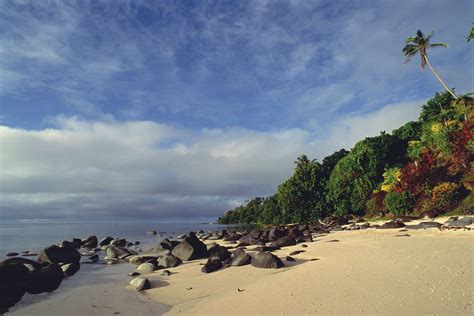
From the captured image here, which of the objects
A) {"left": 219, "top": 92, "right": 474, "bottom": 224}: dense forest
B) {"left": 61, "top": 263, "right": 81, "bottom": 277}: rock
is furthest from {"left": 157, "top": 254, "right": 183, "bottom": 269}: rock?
{"left": 219, "top": 92, "right": 474, "bottom": 224}: dense forest

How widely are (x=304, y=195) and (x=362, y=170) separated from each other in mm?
9220

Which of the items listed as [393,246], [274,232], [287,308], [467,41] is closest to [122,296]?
[287,308]

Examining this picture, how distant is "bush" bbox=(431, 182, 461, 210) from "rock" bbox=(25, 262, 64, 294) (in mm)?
27560

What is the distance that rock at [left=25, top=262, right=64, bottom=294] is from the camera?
10.5 m

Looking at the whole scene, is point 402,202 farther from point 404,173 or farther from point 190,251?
point 190,251

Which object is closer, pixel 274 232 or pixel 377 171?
pixel 274 232

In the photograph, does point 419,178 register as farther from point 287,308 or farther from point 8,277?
point 8,277

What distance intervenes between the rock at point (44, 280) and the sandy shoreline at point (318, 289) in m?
0.51

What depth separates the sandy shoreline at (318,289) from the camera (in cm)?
611

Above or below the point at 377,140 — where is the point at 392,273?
below

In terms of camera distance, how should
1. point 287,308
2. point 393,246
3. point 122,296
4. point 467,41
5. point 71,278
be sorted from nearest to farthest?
1. point 287,308
2. point 122,296
3. point 393,246
4. point 71,278
5. point 467,41

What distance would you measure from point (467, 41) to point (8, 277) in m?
27.9

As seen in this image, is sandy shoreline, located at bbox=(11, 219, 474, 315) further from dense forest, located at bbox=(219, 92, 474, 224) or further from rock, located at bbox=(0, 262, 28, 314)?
dense forest, located at bbox=(219, 92, 474, 224)

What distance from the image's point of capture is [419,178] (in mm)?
30562
